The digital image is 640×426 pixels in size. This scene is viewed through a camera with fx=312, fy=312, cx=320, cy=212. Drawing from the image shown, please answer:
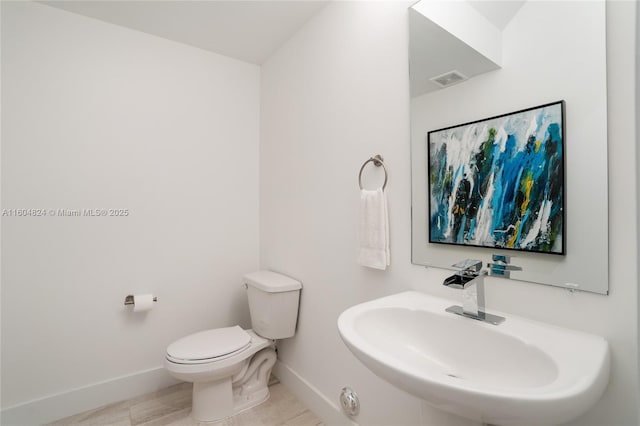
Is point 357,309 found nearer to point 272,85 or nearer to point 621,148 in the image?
point 621,148

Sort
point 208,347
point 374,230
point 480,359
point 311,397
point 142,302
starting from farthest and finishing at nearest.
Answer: point 142,302, point 311,397, point 208,347, point 374,230, point 480,359

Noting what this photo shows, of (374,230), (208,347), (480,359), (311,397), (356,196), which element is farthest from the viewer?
(311,397)

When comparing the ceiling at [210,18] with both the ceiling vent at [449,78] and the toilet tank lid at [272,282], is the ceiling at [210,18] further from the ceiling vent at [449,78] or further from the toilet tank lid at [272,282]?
the toilet tank lid at [272,282]

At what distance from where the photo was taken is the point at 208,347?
5.58 feet

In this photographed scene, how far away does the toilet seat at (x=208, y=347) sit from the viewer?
161 centimetres

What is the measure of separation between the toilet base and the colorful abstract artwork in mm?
1405

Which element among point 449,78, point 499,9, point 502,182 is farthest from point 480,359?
point 499,9

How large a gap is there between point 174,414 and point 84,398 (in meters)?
0.55

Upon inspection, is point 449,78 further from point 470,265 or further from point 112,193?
point 112,193

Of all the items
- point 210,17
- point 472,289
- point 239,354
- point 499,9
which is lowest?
point 239,354

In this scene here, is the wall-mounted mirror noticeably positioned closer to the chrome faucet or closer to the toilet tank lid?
the chrome faucet

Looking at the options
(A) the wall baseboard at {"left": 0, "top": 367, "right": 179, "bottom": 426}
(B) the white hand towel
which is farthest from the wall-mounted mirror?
(A) the wall baseboard at {"left": 0, "top": 367, "right": 179, "bottom": 426}

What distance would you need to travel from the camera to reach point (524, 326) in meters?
0.89

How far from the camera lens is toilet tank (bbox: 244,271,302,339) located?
6.16 ft
